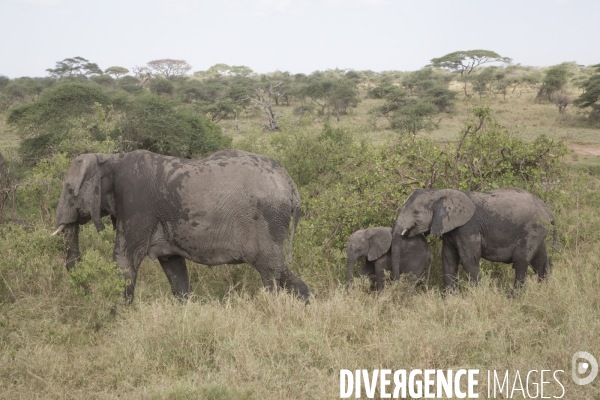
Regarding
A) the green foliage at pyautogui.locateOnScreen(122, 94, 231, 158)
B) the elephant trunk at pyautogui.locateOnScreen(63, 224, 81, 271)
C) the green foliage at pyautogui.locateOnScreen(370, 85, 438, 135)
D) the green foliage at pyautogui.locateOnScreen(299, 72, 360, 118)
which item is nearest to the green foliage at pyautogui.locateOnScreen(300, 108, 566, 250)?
the elephant trunk at pyautogui.locateOnScreen(63, 224, 81, 271)

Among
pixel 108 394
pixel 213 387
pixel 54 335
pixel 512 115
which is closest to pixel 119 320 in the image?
pixel 54 335

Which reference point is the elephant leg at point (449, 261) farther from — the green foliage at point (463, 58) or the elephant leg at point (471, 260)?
the green foliage at point (463, 58)

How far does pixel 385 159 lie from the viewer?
8.07 m

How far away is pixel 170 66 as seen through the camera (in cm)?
6419

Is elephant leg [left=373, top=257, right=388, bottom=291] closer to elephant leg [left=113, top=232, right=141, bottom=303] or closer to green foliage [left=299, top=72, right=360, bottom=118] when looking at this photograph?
elephant leg [left=113, top=232, right=141, bottom=303]

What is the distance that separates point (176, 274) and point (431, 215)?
274 centimetres

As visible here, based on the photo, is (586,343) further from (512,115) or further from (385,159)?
(512,115)

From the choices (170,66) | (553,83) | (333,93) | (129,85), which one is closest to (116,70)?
(170,66)

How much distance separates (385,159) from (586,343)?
4063 millimetres

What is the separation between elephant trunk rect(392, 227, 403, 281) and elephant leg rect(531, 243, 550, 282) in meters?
1.53

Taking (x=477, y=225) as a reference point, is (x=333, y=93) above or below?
above

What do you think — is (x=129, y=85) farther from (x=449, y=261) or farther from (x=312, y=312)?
(x=312, y=312)

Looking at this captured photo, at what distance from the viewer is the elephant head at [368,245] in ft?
20.6

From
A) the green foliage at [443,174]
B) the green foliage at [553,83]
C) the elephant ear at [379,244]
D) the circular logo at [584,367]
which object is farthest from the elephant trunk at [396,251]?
the green foliage at [553,83]
